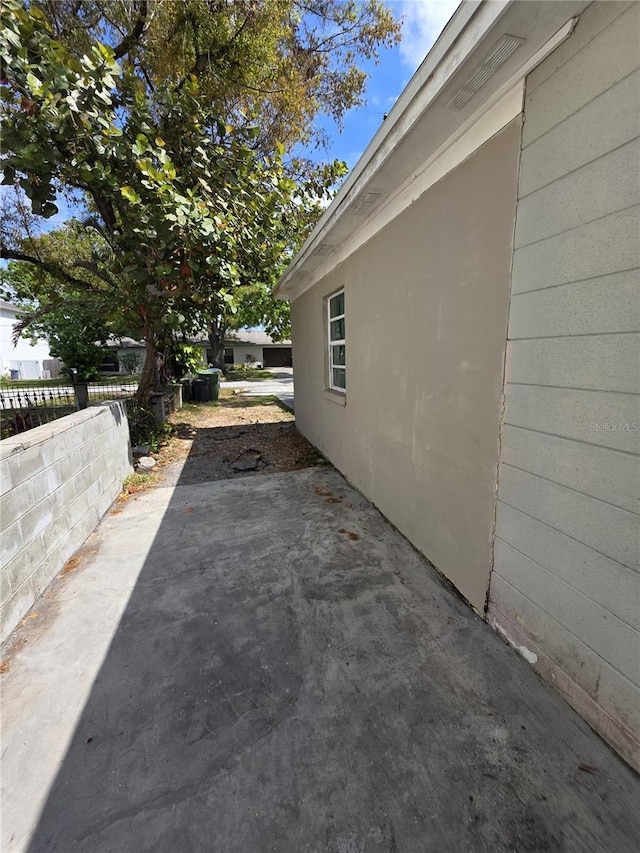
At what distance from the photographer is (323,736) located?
160 centimetres

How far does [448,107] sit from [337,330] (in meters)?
3.29

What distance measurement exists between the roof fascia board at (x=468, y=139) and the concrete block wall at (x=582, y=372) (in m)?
0.06

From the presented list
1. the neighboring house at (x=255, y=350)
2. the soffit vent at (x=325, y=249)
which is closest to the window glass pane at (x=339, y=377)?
the soffit vent at (x=325, y=249)

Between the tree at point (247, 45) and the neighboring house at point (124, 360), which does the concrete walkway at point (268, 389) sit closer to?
the tree at point (247, 45)

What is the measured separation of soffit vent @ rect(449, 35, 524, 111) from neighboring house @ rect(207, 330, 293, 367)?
109 ft

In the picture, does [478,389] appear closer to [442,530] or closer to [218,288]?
[442,530]

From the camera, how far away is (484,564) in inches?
89.0

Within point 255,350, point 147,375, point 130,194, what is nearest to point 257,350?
point 255,350

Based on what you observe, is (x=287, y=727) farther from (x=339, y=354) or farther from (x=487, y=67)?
(x=339, y=354)

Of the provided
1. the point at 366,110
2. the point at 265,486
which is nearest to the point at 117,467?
the point at 265,486

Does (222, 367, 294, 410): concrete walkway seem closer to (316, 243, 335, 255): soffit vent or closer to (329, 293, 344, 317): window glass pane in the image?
(329, 293, 344, 317): window glass pane

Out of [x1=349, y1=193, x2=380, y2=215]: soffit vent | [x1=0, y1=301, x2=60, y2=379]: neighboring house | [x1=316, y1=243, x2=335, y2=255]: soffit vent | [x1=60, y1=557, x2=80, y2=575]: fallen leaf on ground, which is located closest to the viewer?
[x1=60, y1=557, x2=80, y2=575]: fallen leaf on ground

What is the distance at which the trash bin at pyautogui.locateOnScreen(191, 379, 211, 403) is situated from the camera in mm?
12406

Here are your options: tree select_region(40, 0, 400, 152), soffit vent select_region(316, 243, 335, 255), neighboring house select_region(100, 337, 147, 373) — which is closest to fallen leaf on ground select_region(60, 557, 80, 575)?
soffit vent select_region(316, 243, 335, 255)
